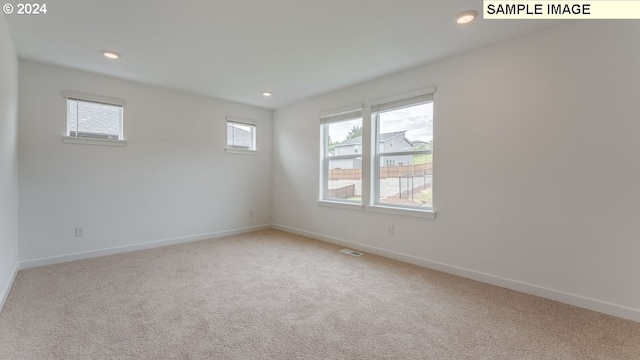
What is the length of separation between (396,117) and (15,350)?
393cm

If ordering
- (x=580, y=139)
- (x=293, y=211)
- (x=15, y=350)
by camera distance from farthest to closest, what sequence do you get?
(x=293, y=211)
(x=580, y=139)
(x=15, y=350)

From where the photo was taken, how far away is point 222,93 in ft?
14.4

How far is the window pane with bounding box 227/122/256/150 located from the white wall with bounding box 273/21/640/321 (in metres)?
2.87

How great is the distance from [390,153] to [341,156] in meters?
0.88

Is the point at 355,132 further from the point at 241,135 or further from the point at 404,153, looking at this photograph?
the point at 241,135

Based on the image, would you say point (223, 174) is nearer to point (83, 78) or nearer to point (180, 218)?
point (180, 218)

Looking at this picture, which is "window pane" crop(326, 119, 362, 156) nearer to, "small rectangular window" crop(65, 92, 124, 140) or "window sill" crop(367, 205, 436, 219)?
"window sill" crop(367, 205, 436, 219)

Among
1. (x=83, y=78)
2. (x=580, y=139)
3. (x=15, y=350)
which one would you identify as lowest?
(x=15, y=350)

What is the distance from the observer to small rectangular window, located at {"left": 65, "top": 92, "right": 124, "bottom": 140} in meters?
3.43

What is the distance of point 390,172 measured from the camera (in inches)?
145

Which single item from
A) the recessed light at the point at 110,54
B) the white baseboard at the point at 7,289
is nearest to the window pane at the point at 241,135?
the recessed light at the point at 110,54

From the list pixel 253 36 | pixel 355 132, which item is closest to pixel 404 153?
pixel 355 132

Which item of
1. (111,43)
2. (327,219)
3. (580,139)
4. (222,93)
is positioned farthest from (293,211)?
(580,139)

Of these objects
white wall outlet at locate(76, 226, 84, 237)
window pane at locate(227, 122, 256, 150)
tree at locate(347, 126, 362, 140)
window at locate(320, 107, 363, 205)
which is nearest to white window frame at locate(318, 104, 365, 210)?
window at locate(320, 107, 363, 205)
